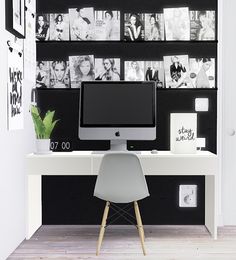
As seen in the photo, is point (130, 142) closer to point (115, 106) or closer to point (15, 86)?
point (115, 106)

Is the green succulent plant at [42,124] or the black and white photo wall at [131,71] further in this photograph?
the black and white photo wall at [131,71]

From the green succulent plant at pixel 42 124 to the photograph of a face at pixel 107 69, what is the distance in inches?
25.5

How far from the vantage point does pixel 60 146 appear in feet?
15.5

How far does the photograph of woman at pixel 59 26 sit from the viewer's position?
4718 mm

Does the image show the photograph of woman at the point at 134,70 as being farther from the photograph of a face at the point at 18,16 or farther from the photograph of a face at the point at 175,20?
the photograph of a face at the point at 18,16

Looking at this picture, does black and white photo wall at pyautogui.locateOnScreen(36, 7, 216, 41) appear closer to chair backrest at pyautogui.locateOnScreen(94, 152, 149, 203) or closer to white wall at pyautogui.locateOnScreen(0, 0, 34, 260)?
white wall at pyautogui.locateOnScreen(0, 0, 34, 260)

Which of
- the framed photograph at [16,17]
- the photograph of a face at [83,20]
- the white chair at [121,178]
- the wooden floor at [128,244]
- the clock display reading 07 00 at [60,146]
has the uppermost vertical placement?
the photograph of a face at [83,20]

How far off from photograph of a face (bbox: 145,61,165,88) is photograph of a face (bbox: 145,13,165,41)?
0.23 metres

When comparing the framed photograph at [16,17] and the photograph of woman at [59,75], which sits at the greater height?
the framed photograph at [16,17]

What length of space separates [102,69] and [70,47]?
365mm

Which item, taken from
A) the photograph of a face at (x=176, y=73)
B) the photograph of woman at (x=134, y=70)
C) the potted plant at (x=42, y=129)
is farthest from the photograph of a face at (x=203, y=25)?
the potted plant at (x=42, y=129)

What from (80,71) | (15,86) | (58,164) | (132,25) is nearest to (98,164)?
(58,164)

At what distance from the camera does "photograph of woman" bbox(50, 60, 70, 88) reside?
15.5ft

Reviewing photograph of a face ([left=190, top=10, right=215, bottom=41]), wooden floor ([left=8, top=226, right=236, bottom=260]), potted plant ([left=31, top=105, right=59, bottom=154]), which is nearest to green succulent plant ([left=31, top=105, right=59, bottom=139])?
potted plant ([left=31, top=105, right=59, bottom=154])
